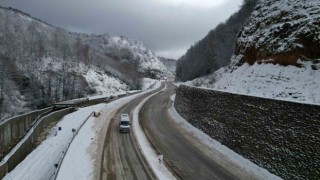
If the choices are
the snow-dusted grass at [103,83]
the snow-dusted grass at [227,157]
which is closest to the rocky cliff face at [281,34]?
the snow-dusted grass at [227,157]

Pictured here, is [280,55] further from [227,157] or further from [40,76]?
[40,76]

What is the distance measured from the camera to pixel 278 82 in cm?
3005

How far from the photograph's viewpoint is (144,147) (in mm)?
28422

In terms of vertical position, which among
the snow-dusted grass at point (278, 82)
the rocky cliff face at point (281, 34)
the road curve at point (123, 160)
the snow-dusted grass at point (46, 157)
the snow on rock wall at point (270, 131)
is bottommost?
the snow-dusted grass at point (46, 157)

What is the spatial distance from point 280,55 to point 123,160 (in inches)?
747

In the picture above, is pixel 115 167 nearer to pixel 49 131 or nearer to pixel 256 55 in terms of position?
pixel 49 131

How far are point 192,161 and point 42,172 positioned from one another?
11381mm

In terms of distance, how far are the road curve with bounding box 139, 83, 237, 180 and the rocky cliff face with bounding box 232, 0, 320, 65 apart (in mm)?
12336

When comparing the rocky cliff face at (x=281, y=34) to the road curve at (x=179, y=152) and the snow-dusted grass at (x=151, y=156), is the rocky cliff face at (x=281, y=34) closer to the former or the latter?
the road curve at (x=179, y=152)

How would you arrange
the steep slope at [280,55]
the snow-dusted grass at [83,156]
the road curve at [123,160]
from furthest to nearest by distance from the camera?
the steep slope at [280,55] → the road curve at [123,160] → the snow-dusted grass at [83,156]

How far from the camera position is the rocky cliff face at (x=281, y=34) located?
30.1m

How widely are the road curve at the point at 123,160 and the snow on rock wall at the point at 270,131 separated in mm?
7826

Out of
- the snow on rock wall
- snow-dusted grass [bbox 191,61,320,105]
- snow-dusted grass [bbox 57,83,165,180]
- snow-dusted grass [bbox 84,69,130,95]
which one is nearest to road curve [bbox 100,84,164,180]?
snow-dusted grass [bbox 57,83,165,180]

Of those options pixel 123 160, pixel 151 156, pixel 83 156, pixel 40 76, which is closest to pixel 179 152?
pixel 151 156
